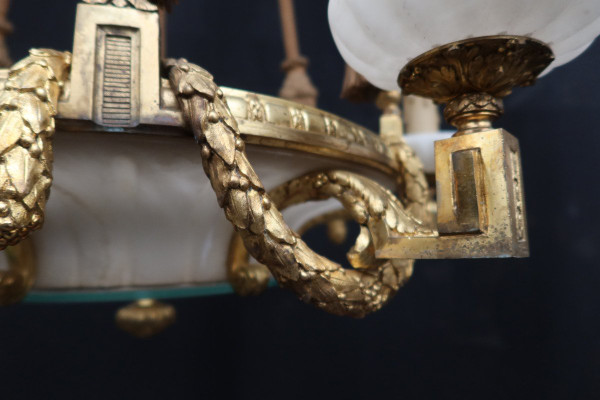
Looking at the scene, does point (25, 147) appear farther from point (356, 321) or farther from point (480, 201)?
point (356, 321)

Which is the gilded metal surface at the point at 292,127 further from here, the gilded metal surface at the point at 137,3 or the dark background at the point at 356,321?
the dark background at the point at 356,321

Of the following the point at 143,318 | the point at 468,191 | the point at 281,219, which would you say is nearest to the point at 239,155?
the point at 281,219

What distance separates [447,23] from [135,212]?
26 centimetres

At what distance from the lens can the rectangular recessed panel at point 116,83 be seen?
26 centimetres

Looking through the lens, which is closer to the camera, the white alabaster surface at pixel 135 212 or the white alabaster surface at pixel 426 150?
the white alabaster surface at pixel 135 212

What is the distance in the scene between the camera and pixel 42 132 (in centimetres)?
23

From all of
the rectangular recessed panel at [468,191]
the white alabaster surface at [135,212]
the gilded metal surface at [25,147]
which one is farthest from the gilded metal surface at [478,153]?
the gilded metal surface at [25,147]

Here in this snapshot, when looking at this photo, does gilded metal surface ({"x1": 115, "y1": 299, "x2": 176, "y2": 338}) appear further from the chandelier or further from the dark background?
the chandelier

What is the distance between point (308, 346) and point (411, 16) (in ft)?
2.80

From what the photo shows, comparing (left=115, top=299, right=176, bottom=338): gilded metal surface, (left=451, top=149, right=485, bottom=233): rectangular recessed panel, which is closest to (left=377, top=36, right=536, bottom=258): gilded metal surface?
(left=451, top=149, right=485, bottom=233): rectangular recessed panel

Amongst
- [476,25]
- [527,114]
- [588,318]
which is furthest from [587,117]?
[476,25]

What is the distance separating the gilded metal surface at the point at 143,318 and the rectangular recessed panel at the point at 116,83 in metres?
0.55

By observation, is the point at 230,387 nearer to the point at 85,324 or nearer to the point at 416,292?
the point at 85,324

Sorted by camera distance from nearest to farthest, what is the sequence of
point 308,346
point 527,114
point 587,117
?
point 587,117 → point 527,114 → point 308,346
